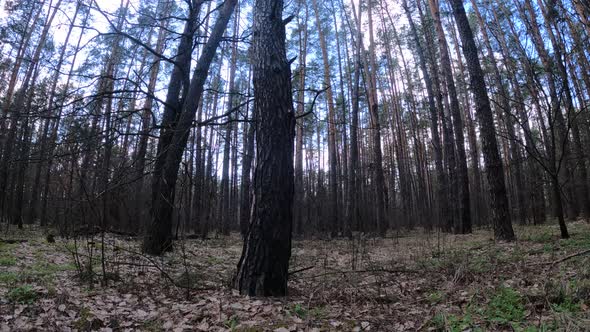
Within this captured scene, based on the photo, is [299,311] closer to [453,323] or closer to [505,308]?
[453,323]

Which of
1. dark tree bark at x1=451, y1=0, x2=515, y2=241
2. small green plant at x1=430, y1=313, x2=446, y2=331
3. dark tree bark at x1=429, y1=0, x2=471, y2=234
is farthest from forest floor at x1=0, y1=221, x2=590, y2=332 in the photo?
dark tree bark at x1=429, y1=0, x2=471, y2=234

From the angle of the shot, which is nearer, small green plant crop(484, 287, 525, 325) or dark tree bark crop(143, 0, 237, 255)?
small green plant crop(484, 287, 525, 325)

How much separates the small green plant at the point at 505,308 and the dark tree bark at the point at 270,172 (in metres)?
1.85

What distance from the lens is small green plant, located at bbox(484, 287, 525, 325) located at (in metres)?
2.28

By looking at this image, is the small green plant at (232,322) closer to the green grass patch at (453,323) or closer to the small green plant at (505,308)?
the green grass patch at (453,323)

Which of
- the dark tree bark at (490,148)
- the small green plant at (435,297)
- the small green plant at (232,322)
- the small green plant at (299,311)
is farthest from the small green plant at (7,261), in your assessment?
the dark tree bark at (490,148)

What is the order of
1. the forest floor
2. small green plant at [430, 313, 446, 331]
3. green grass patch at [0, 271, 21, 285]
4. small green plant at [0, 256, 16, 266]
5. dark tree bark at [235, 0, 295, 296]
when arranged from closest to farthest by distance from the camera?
small green plant at [430, 313, 446, 331], the forest floor, dark tree bark at [235, 0, 295, 296], green grass patch at [0, 271, 21, 285], small green plant at [0, 256, 16, 266]

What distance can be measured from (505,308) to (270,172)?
2295 mm

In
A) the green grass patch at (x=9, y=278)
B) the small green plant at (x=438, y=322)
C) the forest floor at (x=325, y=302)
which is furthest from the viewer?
the green grass patch at (x=9, y=278)

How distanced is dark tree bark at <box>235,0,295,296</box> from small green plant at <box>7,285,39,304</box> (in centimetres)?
184

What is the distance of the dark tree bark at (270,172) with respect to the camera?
11.1 ft

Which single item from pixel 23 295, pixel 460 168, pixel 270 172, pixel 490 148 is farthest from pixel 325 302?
pixel 460 168

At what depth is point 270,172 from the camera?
11.4ft

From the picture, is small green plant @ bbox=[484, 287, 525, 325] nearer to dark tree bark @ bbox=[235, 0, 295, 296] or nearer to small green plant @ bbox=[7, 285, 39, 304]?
dark tree bark @ bbox=[235, 0, 295, 296]
